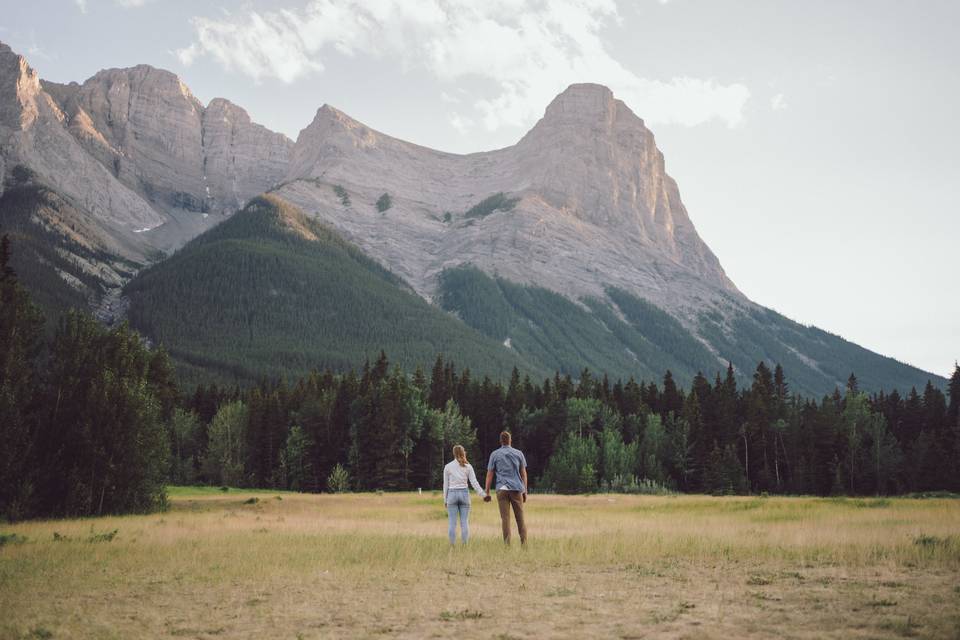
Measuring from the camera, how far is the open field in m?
11.0

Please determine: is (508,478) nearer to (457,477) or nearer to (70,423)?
(457,477)

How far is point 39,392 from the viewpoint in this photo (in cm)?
3719

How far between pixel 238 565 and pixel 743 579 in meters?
12.1

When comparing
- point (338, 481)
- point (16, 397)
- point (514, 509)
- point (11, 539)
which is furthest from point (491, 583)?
point (338, 481)

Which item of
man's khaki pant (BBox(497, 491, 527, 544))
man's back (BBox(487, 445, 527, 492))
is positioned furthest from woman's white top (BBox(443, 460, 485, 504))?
man's back (BBox(487, 445, 527, 492))

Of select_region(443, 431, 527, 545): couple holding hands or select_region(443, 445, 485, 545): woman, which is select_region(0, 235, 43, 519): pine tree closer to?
select_region(443, 445, 485, 545): woman

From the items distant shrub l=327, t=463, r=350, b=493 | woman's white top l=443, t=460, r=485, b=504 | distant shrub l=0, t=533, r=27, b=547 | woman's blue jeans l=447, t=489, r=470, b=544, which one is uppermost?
woman's white top l=443, t=460, r=485, b=504

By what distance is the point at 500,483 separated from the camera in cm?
2062

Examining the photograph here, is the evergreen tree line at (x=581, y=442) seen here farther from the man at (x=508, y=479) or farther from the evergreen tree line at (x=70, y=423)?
the man at (x=508, y=479)

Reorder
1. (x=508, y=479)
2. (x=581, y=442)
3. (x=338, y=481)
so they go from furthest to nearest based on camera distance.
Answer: (x=581, y=442)
(x=338, y=481)
(x=508, y=479)

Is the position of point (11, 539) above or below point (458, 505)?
below

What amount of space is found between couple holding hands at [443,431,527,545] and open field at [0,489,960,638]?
0.98 metres

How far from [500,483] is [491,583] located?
18.4ft

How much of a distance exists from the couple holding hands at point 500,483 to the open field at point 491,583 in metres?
0.98
